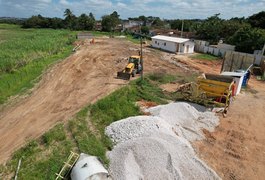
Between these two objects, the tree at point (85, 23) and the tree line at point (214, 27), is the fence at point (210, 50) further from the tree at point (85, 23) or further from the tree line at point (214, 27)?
the tree at point (85, 23)

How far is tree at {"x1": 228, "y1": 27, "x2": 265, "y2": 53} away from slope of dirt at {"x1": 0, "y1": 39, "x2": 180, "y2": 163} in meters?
14.0

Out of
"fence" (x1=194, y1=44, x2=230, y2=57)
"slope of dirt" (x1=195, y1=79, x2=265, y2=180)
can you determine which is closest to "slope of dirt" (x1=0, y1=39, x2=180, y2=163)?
"slope of dirt" (x1=195, y1=79, x2=265, y2=180)

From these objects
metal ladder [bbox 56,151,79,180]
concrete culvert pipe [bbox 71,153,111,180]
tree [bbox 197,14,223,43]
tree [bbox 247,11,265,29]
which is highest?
tree [bbox 247,11,265,29]

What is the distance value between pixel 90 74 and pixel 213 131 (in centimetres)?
1418

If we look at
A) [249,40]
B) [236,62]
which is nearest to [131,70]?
[236,62]

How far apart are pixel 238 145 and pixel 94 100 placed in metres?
9.18

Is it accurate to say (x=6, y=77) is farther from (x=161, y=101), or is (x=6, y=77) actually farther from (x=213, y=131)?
(x=213, y=131)

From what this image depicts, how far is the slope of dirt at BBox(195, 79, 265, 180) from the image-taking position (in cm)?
A: 912

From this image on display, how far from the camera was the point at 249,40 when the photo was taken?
32.8m

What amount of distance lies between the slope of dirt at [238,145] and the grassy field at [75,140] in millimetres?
4245

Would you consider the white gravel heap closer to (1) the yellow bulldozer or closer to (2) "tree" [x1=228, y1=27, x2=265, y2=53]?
(1) the yellow bulldozer

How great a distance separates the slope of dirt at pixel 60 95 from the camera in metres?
12.2

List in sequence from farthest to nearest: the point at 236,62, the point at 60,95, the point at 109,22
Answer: the point at 109,22 < the point at 236,62 < the point at 60,95

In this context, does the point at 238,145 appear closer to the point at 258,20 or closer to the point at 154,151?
the point at 154,151
